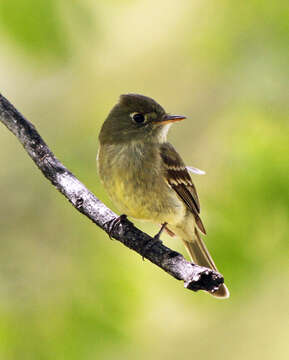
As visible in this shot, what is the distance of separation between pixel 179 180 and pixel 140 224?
0.50 m

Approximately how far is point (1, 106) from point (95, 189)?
1.39 metres

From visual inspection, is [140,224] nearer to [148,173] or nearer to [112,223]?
[148,173]

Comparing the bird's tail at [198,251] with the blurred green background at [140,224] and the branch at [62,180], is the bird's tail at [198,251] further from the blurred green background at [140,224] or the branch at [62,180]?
the branch at [62,180]

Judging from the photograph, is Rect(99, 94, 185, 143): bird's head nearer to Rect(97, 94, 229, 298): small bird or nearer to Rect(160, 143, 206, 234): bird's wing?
Rect(97, 94, 229, 298): small bird

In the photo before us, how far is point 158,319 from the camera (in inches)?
216

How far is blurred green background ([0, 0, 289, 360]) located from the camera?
442 cm

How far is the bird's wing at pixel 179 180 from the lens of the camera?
16.7 feet

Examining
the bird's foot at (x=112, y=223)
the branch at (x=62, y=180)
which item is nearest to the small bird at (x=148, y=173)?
the bird's foot at (x=112, y=223)

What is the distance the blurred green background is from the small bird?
22 centimetres

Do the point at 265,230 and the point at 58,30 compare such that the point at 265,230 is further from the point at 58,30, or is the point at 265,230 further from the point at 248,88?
the point at 58,30

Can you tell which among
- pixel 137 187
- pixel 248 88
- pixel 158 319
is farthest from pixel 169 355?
pixel 248 88

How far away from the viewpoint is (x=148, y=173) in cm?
489

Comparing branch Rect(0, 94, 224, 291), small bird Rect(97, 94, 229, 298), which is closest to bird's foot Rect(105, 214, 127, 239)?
branch Rect(0, 94, 224, 291)

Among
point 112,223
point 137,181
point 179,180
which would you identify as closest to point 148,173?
point 137,181
